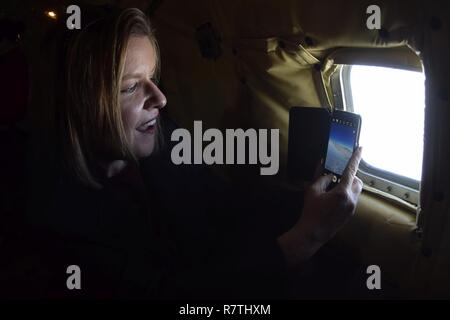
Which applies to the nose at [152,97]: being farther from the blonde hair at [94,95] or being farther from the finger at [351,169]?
the finger at [351,169]

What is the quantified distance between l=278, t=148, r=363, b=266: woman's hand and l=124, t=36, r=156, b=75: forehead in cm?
47

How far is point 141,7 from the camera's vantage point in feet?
3.65

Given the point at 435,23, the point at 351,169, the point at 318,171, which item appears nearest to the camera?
the point at 435,23

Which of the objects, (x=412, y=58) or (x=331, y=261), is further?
(x=331, y=261)

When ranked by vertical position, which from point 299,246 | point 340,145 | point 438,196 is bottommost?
point 299,246

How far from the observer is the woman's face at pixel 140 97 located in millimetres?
913

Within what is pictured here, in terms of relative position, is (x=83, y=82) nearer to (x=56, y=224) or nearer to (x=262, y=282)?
(x=56, y=224)

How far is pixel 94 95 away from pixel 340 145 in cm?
55

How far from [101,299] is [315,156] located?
0.59 meters

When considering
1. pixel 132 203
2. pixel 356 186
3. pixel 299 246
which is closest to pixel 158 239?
pixel 132 203

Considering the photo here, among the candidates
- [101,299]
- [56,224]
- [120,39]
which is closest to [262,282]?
[101,299]

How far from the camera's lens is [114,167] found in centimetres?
100

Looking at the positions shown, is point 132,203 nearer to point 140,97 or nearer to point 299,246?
point 140,97

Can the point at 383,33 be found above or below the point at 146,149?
above
